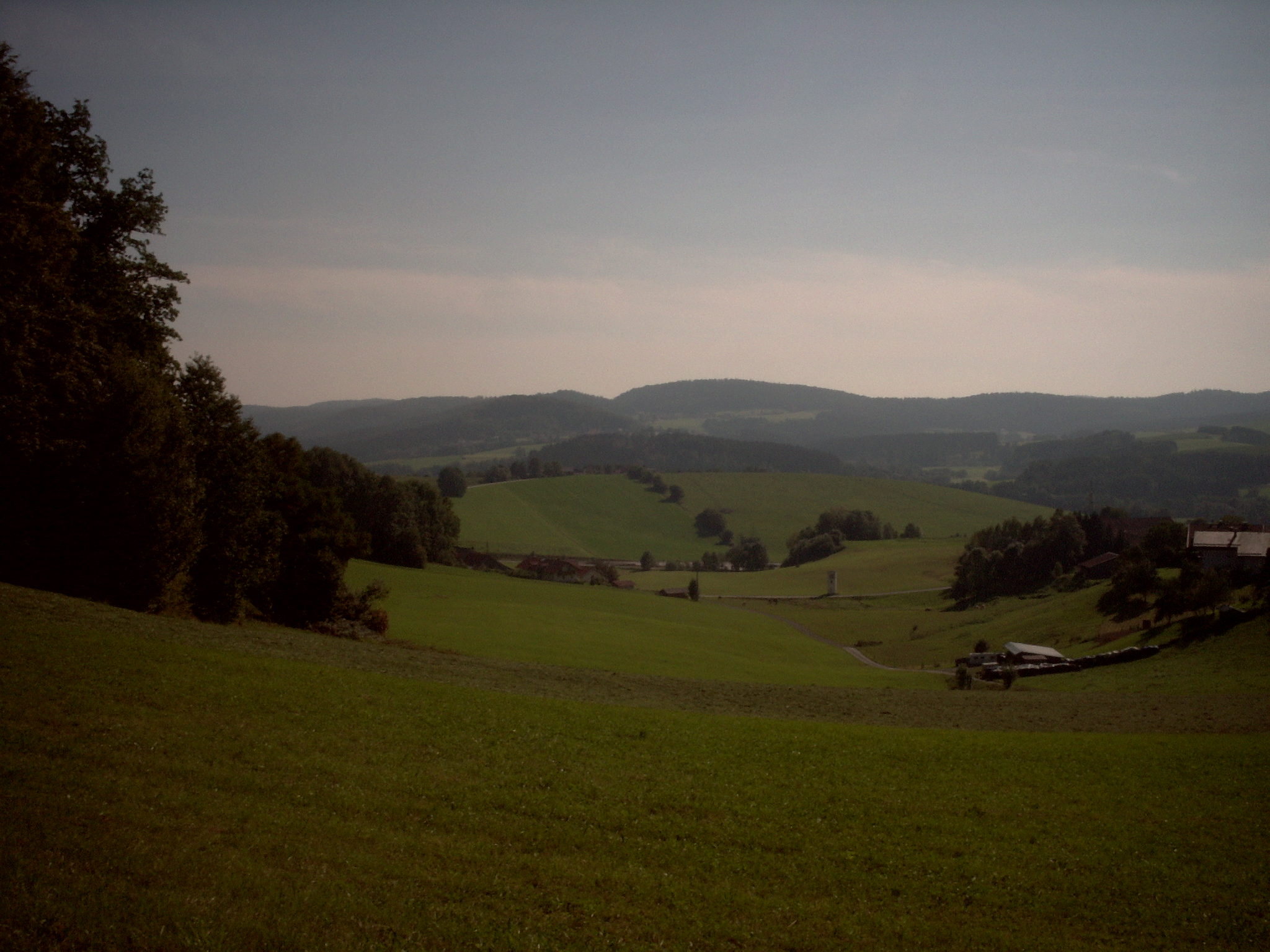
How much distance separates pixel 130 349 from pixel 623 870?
29868mm

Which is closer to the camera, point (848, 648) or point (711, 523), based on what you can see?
point (848, 648)

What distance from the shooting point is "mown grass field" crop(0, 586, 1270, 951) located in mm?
9633

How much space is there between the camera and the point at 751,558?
147625mm

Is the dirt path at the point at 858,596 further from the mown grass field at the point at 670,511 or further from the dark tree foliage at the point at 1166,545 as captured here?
the mown grass field at the point at 670,511

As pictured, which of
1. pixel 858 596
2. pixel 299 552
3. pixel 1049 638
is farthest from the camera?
pixel 858 596

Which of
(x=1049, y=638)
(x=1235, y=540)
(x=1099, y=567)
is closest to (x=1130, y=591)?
(x=1049, y=638)

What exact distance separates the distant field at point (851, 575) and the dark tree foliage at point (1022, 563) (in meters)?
8.75

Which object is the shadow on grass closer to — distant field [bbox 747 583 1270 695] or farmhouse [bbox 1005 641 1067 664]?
distant field [bbox 747 583 1270 695]

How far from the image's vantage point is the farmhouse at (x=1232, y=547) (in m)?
58.1

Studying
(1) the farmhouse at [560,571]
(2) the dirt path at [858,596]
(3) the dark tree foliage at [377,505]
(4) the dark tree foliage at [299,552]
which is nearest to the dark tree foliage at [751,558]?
(2) the dirt path at [858,596]

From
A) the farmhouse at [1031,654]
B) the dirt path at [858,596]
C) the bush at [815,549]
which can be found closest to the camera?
the farmhouse at [1031,654]

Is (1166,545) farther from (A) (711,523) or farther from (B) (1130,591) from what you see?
(A) (711,523)

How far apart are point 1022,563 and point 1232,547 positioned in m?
36.4

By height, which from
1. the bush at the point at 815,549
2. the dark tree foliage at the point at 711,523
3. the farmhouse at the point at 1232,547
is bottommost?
the bush at the point at 815,549
